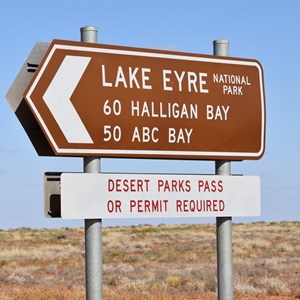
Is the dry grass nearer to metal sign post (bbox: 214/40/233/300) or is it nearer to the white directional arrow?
metal sign post (bbox: 214/40/233/300)

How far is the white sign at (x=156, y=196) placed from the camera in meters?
6.08

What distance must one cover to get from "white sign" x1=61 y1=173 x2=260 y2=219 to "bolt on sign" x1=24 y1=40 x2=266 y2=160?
0.22 m

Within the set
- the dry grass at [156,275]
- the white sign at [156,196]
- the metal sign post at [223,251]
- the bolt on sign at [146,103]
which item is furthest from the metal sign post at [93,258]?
the dry grass at [156,275]

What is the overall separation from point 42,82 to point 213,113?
1840 millimetres

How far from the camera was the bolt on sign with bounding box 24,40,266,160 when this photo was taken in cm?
606

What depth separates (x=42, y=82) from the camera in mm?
5949

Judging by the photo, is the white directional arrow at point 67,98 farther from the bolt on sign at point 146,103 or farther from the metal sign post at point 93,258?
the metal sign post at point 93,258

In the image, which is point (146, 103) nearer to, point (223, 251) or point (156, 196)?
point (156, 196)

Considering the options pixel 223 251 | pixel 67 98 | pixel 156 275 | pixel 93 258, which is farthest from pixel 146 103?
pixel 156 275

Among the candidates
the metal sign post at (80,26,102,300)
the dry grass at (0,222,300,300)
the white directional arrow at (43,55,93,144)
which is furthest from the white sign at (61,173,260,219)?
the dry grass at (0,222,300,300)

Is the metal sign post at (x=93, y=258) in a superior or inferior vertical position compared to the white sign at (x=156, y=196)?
inferior

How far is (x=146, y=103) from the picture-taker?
21.4 feet

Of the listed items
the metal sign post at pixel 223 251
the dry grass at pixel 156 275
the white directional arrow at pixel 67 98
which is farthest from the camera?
the dry grass at pixel 156 275

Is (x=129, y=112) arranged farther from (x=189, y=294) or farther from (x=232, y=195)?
(x=189, y=294)
